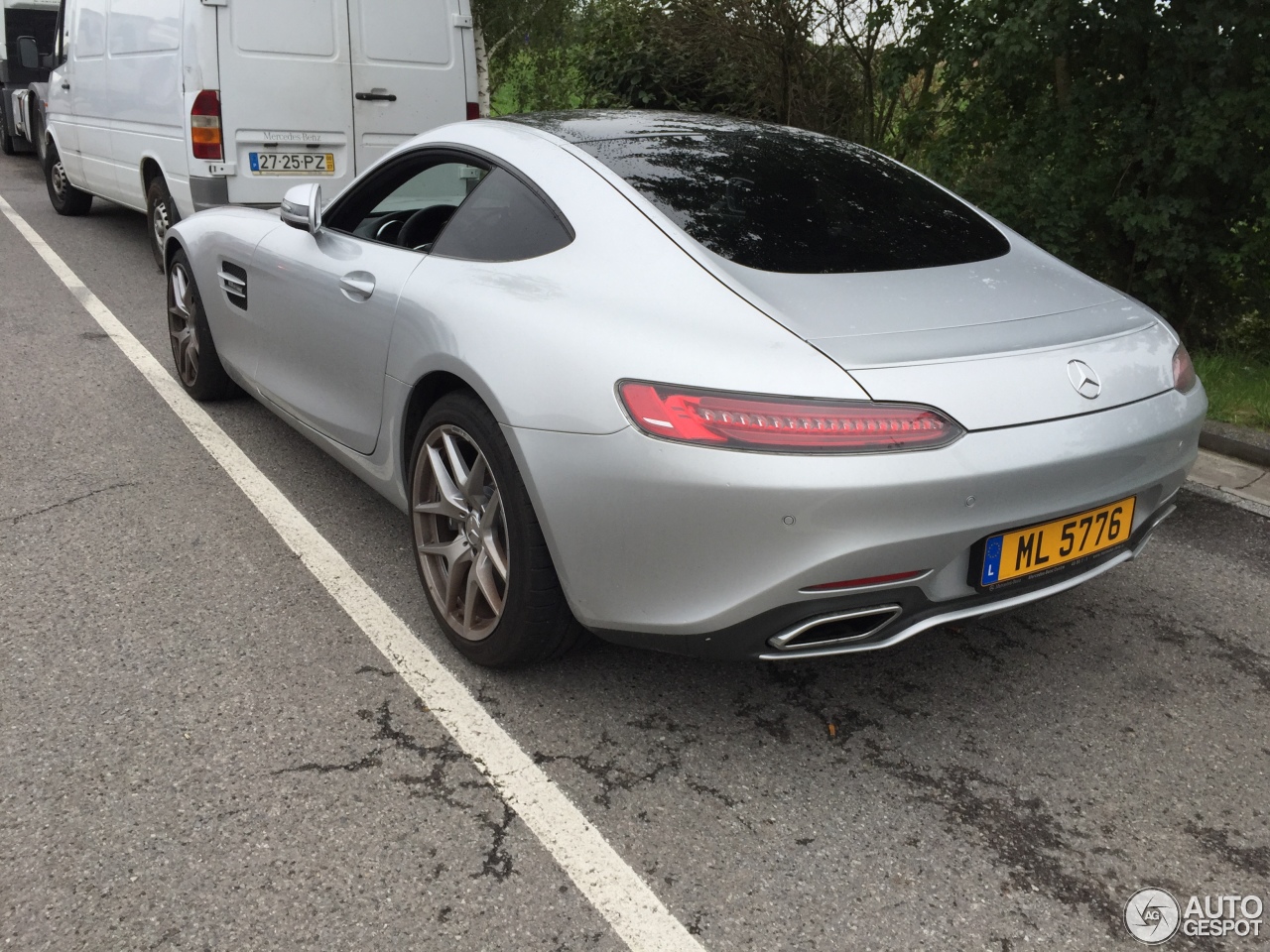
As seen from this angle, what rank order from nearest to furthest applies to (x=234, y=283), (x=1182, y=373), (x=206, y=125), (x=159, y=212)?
1. (x=1182, y=373)
2. (x=234, y=283)
3. (x=206, y=125)
4. (x=159, y=212)

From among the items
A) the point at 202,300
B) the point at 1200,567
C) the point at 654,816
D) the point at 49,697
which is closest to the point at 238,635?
the point at 49,697

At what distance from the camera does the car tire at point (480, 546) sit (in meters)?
2.70

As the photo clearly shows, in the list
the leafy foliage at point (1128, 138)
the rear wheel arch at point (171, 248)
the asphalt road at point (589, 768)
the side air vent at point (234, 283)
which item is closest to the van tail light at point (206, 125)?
the rear wheel arch at point (171, 248)

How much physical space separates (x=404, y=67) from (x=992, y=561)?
249 inches

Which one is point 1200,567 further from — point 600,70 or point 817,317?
point 600,70

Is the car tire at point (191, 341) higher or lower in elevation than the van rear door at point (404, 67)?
lower

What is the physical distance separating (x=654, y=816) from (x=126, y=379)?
413 cm

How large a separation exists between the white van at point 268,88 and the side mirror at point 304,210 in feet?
11.8

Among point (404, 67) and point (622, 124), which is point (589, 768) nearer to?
point (622, 124)

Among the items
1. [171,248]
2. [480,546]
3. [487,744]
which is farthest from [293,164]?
[487,744]

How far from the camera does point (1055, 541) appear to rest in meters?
2.56

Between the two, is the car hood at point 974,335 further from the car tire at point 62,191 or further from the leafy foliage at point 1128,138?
the car tire at point 62,191

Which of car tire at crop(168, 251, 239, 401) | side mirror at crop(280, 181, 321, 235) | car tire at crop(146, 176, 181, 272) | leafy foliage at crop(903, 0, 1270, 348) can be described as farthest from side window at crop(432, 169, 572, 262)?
car tire at crop(146, 176, 181, 272)

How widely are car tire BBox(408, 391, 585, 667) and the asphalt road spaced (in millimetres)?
140
